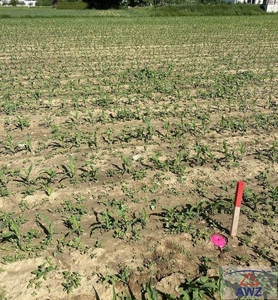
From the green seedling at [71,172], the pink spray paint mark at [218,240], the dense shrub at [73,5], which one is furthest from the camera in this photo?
the dense shrub at [73,5]

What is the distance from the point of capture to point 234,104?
7547mm

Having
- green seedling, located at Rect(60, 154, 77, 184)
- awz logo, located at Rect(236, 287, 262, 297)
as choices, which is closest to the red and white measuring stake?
awz logo, located at Rect(236, 287, 262, 297)

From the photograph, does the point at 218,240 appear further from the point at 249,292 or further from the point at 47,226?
the point at 47,226

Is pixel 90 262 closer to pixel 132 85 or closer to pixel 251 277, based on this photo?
A: pixel 251 277

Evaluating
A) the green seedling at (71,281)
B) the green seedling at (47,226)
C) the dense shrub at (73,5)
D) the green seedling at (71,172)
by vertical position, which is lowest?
the green seedling at (71,281)

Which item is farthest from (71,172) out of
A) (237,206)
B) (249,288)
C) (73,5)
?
(73,5)

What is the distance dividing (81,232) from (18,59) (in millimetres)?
11153

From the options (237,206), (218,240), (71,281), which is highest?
(237,206)

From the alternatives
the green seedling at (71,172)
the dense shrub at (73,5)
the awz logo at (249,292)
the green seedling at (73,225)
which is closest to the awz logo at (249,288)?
the awz logo at (249,292)

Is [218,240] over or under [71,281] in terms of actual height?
over

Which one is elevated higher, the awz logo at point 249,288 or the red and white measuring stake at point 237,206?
the red and white measuring stake at point 237,206

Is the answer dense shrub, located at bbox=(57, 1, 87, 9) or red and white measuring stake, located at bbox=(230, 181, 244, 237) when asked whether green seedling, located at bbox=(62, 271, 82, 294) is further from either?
dense shrub, located at bbox=(57, 1, 87, 9)

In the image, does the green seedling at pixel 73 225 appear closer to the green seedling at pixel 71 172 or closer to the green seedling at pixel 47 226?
the green seedling at pixel 47 226

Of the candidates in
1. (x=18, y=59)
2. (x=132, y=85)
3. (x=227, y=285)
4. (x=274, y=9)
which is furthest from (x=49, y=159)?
(x=274, y=9)
